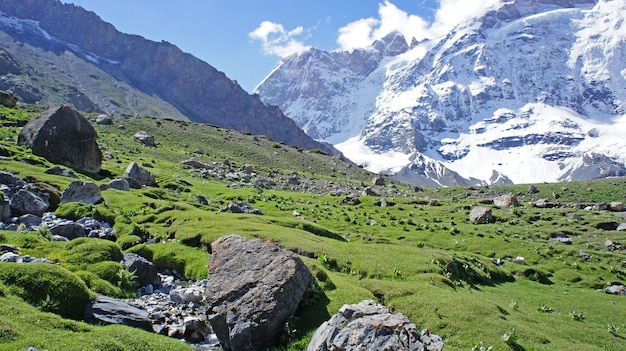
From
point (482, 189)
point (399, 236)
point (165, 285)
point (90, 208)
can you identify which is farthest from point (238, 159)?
point (165, 285)

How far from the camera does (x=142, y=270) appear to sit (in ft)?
66.6

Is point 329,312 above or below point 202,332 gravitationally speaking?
above

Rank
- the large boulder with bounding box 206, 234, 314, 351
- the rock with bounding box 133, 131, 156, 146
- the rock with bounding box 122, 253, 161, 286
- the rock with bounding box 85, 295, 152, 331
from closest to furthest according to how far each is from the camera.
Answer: the rock with bounding box 85, 295, 152, 331
the large boulder with bounding box 206, 234, 314, 351
the rock with bounding box 122, 253, 161, 286
the rock with bounding box 133, 131, 156, 146

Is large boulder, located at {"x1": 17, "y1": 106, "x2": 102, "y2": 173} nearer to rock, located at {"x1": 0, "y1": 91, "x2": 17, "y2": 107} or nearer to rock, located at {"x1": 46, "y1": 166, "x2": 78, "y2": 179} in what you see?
rock, located at {"x1": 46, "y1": 166, "x2": 78, "y2": 179}

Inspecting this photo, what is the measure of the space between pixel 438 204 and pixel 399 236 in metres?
31.3

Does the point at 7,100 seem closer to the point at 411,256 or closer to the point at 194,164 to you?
the point at 194,164

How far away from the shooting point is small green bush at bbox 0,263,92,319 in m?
14.0

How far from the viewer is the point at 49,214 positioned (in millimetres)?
30156

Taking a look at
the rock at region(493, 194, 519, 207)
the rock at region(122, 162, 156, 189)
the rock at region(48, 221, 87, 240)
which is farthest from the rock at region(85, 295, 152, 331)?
the rock at region(493, 194, 519, 207)

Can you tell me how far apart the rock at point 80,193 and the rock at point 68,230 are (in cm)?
917

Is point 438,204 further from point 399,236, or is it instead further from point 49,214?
point 49,214

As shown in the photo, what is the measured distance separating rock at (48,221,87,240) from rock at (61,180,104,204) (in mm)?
9172

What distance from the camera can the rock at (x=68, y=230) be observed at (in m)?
24.5

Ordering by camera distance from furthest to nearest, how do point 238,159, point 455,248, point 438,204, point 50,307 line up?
point 238,159 < point 438,204 < point 455,248 < point 50,307
